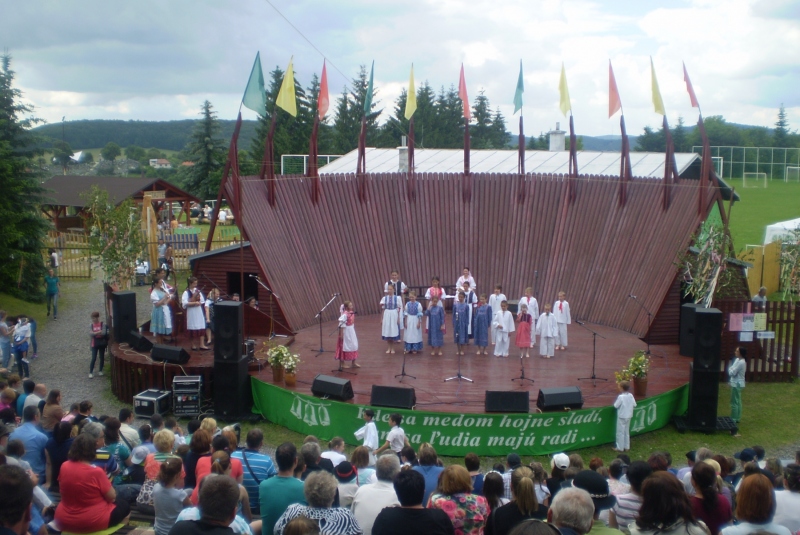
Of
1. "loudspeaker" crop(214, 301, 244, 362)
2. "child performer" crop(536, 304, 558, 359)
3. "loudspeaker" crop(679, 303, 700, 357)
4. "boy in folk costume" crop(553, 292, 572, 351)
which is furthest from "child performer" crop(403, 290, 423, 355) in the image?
"loudspeaker" crop(679, 303, 700, 357)

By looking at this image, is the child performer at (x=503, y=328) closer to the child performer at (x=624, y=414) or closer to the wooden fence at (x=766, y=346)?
the wooden fence at (x=766, y=346)

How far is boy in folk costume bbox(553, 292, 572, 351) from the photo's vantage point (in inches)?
631

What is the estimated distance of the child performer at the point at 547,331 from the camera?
15.6 meters

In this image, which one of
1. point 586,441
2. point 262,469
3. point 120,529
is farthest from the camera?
point 586,441

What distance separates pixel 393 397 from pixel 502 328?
4.25m

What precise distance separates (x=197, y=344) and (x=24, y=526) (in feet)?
38.1

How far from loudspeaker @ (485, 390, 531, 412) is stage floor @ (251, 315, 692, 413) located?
18.0 inches

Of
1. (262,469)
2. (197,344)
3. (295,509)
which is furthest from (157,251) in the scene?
(295,509)

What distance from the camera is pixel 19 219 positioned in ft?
67.8

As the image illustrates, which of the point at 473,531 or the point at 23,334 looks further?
the point at 23,334

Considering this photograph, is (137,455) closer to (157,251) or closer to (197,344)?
(197,344)

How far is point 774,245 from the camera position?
22.5m

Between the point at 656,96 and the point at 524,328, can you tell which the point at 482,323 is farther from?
the point at 656,96

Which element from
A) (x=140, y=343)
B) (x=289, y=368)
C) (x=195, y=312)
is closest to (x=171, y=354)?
(x=140, y=343)
